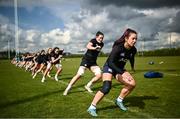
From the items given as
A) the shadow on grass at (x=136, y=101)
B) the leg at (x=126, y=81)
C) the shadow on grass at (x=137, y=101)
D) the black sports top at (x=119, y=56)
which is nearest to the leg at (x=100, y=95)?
the leg at (x=126, y=81)

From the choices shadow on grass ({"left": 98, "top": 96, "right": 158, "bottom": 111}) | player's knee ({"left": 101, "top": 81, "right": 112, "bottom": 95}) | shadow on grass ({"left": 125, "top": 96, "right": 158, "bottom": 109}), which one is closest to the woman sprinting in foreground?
player's knee ({"left": 101, "top": 81, "right": 112, "bottom": 95})

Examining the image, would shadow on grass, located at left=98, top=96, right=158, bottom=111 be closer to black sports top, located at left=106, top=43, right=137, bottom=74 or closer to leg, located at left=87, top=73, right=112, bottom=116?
leg, located at left=87, top=73, right=112, bottom=116

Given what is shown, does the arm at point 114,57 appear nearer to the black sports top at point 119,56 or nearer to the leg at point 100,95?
the black sports top at point 119,56

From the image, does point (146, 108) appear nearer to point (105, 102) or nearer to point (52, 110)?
point (105, 102)

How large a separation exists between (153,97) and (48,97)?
12.6 ft

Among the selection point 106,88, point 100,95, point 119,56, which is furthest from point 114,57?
point 100,95

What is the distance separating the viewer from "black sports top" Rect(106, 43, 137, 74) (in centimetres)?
779

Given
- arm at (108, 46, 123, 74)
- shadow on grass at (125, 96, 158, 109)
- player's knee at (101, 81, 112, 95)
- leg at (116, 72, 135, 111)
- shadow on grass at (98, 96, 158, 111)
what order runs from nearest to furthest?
arm at (108, 46, 123, 74), player's knee at (101, 81, 112, 95), leg at (116, 72, 135, 111), shadow on grass at (98, 96, 158, 111), shadow on grass at (125, 96, 158, 109)

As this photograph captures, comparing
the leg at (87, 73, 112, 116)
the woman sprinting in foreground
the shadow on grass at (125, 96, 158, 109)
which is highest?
the woman sprinting in foreground

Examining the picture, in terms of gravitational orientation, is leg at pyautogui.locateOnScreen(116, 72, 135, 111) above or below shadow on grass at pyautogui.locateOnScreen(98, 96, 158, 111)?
above

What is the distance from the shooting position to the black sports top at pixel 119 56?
7789 millimetres

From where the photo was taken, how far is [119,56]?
8086mm

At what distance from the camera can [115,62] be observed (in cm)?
809

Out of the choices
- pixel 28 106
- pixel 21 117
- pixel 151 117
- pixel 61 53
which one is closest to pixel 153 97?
pixel 151 117
